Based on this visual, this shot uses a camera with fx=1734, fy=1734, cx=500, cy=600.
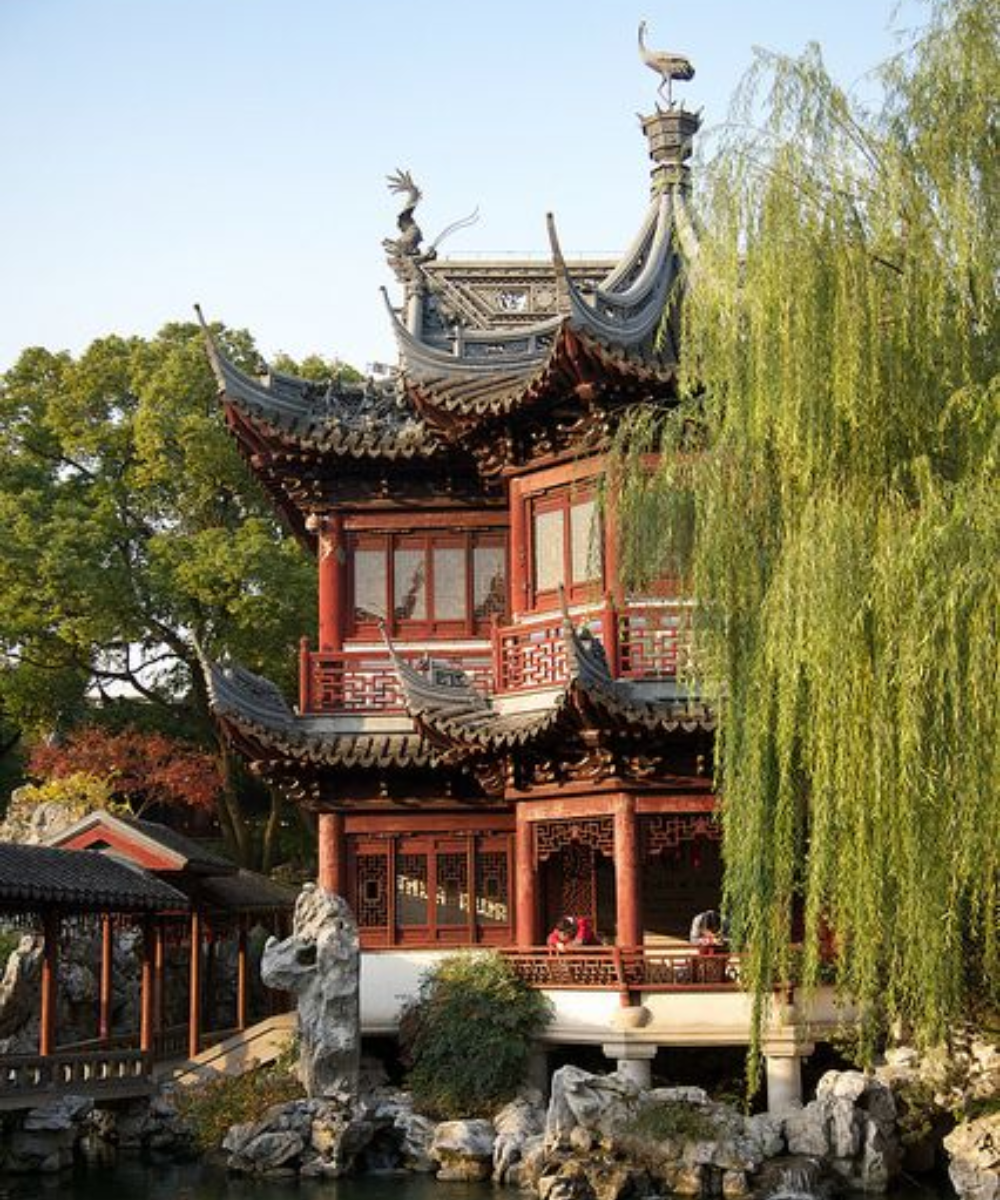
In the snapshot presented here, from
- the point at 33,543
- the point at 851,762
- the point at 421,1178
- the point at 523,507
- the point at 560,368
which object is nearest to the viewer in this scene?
the point at 851,762

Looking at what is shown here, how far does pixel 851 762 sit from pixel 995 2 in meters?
4.29

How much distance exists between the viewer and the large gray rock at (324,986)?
14328 millimetres

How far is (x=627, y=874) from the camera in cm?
1460

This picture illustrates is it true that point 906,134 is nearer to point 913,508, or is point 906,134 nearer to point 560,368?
point 913,508

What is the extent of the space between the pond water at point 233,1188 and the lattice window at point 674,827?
3.23 meters

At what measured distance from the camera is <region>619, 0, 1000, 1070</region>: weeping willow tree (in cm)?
886

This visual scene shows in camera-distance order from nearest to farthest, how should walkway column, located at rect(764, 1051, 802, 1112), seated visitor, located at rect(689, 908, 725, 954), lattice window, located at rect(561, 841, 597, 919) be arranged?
walkway column, located at rect(764, 1051, 802, 1112) → seated visitor, located at rect(689, 908, 725, 954) → lattice window, located at rect(561, 841, 597, 919)

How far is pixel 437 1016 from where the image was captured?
14.6 m

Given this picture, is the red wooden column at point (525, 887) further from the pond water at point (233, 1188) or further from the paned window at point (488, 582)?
the pond water at point (233, 1188)

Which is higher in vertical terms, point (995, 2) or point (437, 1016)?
point (995, 2)

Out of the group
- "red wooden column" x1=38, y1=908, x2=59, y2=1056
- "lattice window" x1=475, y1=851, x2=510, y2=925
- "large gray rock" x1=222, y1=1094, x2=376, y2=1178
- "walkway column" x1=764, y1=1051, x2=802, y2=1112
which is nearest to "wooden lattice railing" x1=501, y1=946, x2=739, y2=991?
"walkway column" x1=764, y1=1051, x2=802, y2=1112

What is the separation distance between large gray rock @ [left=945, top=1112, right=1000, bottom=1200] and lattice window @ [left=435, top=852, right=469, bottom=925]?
6055 mm

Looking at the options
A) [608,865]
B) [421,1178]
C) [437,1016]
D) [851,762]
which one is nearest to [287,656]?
[608,865]

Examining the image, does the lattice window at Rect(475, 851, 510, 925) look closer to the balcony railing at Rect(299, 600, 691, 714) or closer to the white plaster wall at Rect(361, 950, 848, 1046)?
the balcony railing at Rect(299, 600, 691, 714)
